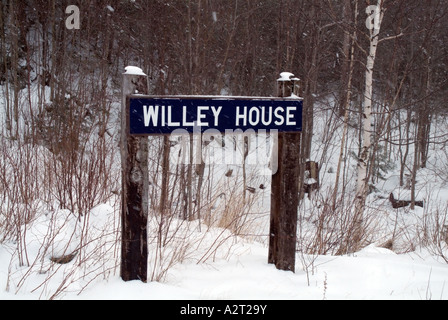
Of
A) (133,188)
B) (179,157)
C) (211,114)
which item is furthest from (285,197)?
(179,157)

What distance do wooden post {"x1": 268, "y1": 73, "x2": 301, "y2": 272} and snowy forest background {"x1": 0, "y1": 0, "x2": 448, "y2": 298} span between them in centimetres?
26

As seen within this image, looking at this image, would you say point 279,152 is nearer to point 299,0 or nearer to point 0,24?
point 299,0

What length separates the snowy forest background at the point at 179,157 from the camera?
3.08 meters

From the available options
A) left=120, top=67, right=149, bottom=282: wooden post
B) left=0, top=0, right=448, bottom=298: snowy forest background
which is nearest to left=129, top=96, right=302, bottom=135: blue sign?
left=120, top=67, right=149, bottom=282: wooden post

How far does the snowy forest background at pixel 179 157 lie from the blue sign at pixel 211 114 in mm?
838

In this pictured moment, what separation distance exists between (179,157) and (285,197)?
2.06 m

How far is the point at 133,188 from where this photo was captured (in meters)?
2.39

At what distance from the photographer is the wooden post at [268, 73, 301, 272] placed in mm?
2883

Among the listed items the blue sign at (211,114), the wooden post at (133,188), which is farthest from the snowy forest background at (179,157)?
the blue sign at (211,114)

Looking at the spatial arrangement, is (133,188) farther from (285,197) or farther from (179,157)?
(179,157)

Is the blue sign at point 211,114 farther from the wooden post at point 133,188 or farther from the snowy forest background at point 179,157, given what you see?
the snowy forest background at point 179,157

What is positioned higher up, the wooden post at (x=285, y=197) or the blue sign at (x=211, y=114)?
the blue sign at (x=211, y=114)

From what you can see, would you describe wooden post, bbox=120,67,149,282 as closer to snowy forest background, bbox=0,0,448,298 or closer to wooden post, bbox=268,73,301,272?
snowy forest background, bbox=0,0,448,298

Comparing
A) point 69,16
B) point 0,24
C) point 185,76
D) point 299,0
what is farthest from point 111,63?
point 185,76
